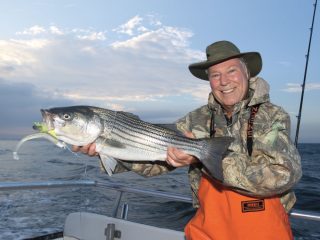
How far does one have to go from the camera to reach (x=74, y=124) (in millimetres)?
3643

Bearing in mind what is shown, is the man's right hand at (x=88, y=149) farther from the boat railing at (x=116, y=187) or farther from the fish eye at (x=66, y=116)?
the boat railing at (x=116, y=187)

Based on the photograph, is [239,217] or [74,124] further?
[74,124]

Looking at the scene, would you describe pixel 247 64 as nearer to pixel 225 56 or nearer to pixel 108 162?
pixel 225 56

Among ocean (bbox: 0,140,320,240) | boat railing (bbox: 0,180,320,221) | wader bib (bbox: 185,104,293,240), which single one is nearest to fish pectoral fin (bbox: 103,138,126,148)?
wader bib (bbox: 185,104,293,240)

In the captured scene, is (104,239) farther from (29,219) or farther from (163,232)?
(29,219)

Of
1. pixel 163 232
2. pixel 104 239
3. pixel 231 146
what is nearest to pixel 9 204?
pixel 104 239

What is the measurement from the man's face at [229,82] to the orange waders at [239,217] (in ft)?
2.85

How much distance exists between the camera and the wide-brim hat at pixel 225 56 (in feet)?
12.3

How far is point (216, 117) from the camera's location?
3.88m

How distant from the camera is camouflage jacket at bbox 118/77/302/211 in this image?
304 centimetres

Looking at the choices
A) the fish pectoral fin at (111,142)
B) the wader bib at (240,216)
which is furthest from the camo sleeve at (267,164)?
the fish pectoral fin at (111,142)

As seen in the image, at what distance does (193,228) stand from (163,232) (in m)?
1.41

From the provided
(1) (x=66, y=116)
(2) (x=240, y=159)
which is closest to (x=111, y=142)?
(1) (x=66, y=116)

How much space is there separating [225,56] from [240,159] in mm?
1133
